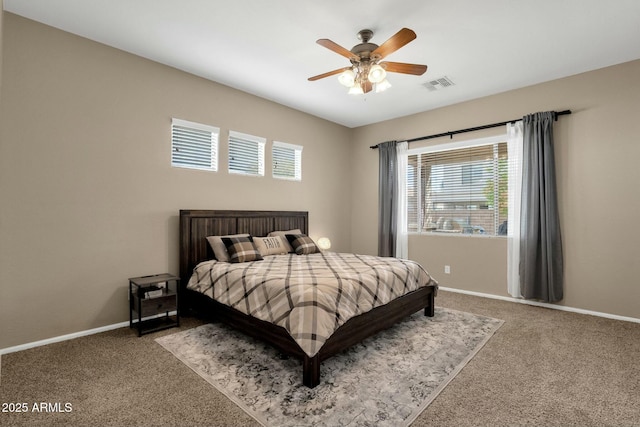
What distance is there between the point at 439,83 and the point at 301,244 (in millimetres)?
2853

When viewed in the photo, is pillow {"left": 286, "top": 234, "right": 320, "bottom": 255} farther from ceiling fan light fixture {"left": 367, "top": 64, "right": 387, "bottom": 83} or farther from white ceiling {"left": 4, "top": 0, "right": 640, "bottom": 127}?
ceiling fan light fixture {"left": 367, "top": 64, "right": 387, "bottom": 83}

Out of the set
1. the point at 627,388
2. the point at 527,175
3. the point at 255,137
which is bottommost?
the point at 627,388

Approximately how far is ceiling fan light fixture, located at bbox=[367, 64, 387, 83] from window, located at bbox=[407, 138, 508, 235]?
2652 mm

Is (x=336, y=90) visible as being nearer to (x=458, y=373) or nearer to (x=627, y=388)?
(x=458, y=373)

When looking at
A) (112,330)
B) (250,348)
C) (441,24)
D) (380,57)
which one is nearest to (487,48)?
(441,24)

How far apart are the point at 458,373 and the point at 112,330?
3284mm

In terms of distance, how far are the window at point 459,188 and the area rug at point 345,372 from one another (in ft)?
6.04

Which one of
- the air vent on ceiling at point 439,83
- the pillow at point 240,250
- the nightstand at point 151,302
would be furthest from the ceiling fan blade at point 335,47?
the nightstand at point 151,302

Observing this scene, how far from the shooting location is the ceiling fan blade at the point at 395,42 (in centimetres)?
232

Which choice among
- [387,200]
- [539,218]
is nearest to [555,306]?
[539,218]

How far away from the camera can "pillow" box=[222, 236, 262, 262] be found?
366cm

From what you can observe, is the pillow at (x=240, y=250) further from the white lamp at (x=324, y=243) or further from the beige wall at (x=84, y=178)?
the white lamp at (x=324, y=243)

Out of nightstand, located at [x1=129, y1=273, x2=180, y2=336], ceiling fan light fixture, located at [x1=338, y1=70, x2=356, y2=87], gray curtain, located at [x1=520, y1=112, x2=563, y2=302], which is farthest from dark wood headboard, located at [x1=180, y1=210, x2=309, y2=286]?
gray curtain, located at [x1=520, y1=112, x2=563, y2=302]

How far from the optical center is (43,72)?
2867 millimetres
